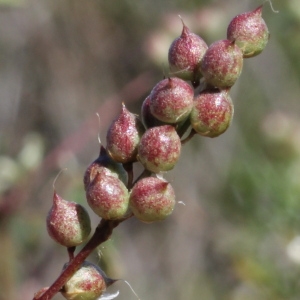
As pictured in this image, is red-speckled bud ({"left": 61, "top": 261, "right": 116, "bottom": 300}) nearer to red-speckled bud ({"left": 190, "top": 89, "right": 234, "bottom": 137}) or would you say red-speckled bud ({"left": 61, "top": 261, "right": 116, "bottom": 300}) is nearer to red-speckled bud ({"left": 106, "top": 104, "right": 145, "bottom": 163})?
red-speckled bud ({"left": 106, "top": 104, "right": 145, "bottom": 163})

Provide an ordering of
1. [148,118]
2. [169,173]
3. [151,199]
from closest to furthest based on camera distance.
A: [151,199], [148,118], [169,173]

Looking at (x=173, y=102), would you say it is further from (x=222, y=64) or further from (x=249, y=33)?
(x=249, y=33)

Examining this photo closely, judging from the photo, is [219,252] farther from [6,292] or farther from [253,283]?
[6,292]

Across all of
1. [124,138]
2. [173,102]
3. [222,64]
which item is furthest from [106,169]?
Result: [222,64]

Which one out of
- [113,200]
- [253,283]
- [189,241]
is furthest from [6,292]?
[189,241]

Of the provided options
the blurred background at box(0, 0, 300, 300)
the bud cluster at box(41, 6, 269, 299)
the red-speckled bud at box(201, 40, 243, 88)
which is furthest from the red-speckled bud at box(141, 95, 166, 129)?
the blurred background at box(0, 0, 300, 300)

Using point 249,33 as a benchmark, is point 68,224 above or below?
below

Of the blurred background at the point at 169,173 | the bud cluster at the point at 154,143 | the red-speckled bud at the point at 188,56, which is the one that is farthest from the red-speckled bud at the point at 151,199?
the blurred background at the point at 169,173
